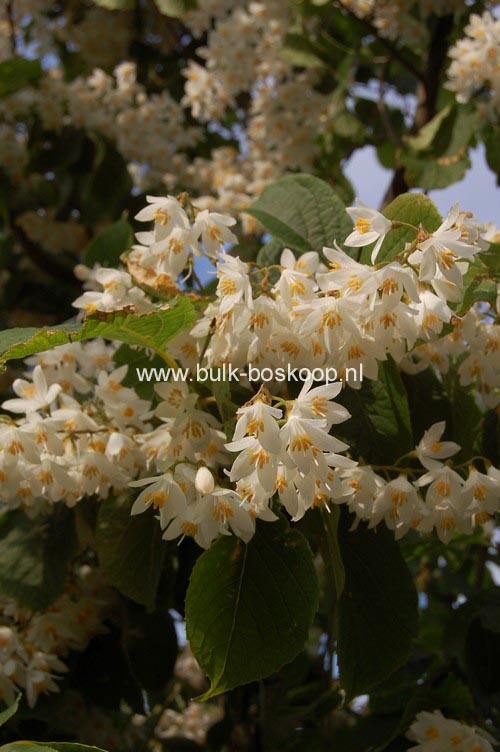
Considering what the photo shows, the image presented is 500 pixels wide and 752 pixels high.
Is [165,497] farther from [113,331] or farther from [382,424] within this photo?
[382,424]

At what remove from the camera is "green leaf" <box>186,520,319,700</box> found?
1194 millimetres

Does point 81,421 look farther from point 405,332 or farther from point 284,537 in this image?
point 405,332

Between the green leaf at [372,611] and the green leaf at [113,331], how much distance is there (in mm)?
453

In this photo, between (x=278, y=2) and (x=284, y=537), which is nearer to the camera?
(x=284, y=537)

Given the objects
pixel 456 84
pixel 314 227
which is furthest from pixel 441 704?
pixel 456 84

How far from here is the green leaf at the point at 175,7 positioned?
339cm

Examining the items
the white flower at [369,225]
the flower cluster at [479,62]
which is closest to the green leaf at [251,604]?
the white flower at [369,225]

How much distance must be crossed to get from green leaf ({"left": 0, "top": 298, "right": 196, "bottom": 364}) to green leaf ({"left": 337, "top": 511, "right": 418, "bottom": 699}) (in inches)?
17.8

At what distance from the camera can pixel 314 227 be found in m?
1.63

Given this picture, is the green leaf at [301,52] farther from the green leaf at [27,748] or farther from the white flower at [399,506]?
the green leaf at [27,748]

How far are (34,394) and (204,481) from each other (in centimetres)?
49

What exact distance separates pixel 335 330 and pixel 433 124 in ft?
6.93

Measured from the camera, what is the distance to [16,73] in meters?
3.38

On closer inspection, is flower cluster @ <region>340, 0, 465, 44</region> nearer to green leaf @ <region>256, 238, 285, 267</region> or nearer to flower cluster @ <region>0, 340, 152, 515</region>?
green leaf @ <region>256, 238, 285, 267</region>
